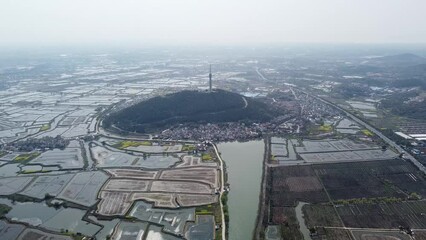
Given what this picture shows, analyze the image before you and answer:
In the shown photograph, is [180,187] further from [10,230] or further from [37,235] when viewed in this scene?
[10,230]

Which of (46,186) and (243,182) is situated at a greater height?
(243,182)

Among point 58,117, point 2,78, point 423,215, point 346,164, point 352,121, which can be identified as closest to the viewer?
point 423,215

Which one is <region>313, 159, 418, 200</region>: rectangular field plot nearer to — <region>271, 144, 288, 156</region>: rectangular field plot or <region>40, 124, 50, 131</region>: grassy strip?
<region>271, 144, 288, 156</region>: rectangular field plot

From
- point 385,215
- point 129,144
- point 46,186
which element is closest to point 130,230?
point 46,186

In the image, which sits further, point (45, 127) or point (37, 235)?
point (45, 127)

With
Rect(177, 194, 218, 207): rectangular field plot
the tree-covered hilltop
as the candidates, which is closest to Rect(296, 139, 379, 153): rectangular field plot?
the tree-covered hilltop

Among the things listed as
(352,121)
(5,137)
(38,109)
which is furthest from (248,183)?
(38,109)

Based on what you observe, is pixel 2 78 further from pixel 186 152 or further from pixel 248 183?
pixel 248 183

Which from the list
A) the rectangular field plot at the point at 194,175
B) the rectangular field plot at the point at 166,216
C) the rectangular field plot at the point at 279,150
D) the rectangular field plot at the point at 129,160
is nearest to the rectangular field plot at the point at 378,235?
the rectangular field plot at the point at 166,216
